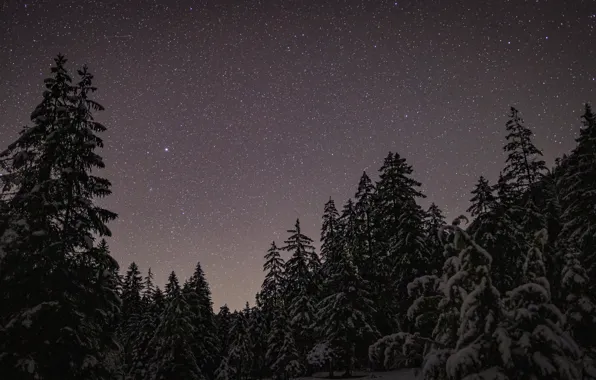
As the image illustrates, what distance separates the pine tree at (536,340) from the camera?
608cm

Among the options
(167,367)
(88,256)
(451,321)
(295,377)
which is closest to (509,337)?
(451,321)

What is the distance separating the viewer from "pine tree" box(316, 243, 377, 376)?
3388 cm

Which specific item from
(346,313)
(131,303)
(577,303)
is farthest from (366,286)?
(131,303)

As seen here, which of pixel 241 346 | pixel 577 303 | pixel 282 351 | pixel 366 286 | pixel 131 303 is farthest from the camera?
pixel 131 303

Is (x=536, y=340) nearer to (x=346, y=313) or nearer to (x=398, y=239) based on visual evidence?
(x=398, y=239)

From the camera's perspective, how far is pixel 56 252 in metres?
14.9

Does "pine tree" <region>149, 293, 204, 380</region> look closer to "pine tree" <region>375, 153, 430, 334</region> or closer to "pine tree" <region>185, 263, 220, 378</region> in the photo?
"pine tree" <region>185, 263, 220, 378</region>

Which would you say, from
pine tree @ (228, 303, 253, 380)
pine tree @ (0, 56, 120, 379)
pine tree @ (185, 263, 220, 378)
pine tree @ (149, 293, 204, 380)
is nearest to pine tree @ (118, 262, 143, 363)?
pine tree @ (185, 263, 220, 378)

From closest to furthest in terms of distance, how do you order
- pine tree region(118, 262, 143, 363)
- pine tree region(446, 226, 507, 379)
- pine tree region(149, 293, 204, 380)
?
pine tree region(446, 226, 507, 379)
pine tree region(149, 293, 204, 380)
pine tree region(118, 262, 143, 363)

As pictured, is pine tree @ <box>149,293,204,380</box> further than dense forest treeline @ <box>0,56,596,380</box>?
Yes

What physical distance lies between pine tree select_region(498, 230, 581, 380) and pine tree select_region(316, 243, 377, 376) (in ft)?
91.8

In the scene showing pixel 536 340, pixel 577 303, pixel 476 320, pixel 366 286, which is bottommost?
pixel 536 340

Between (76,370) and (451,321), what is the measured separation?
12.6 m

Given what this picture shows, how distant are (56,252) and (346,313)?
24249 millimetres
